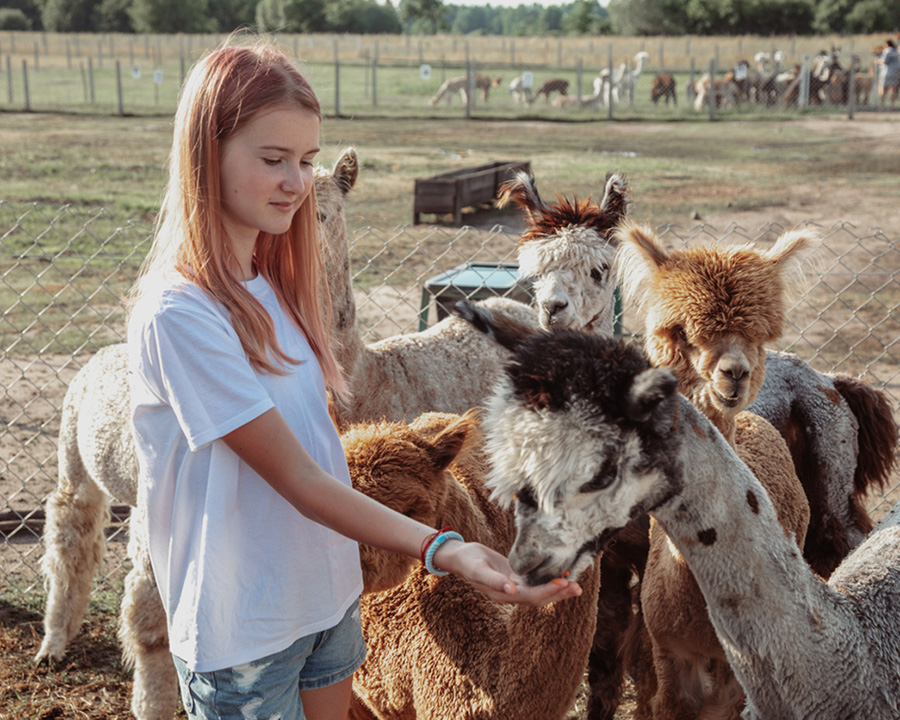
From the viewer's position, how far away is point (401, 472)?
241cm

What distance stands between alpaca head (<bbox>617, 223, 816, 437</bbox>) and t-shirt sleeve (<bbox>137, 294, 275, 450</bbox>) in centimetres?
132

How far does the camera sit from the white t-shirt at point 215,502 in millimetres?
1665

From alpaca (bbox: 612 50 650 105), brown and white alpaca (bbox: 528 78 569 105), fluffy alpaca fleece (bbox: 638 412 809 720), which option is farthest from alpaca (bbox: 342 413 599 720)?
brown and white alpaca (bbox: 528 78 569 105)

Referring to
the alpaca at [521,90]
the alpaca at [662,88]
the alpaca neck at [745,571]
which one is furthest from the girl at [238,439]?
the alpaca at [521,90]

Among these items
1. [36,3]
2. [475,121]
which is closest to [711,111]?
[475,121]

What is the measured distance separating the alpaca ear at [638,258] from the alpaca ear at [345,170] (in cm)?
139

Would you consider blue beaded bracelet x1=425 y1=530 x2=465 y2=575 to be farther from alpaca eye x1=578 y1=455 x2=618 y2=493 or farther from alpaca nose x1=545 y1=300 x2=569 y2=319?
alpaca nose x1=545 y1=300 x2=569 y2=319

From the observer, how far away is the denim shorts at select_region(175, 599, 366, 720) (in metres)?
1.80

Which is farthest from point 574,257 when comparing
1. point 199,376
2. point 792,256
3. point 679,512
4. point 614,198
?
point 199,376

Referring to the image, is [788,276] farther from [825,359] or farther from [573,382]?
[825,359]

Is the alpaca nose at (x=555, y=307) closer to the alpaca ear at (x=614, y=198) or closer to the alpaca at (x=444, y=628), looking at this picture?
the alpaca ear at (x=614, y=198)

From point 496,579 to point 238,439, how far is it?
0.55 m

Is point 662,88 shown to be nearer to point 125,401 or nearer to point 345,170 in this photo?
point 345,170

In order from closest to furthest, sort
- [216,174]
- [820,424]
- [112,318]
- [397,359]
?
1. [216,174]
2. [820,424]
3. [397,359]
4. [112,318]
